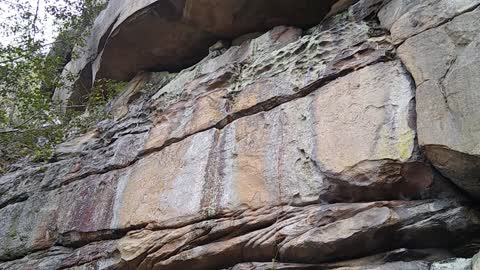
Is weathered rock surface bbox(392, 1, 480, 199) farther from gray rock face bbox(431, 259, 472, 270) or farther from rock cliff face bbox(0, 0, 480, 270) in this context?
gray rock face bbox(431, 259, 472, 270)

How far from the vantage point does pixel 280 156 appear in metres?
5.76

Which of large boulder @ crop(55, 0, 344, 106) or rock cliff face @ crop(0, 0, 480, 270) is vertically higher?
large boulder @ crop(55, 0, 344, 106)

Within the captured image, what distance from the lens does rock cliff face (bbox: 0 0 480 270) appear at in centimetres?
450

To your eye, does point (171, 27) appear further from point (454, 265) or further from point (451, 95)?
point (454, 265)

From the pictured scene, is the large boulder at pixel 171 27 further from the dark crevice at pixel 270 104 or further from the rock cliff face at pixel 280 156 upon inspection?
the dark crevice at pixel 270 104

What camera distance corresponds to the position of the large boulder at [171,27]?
837 cm

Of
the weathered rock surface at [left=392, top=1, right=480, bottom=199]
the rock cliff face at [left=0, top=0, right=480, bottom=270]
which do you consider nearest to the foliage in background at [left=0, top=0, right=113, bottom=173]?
the rock cliff face at [left=0, top=0, right=480, bottom=270]

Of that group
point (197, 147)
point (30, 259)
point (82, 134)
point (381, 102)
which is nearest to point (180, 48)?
point (82, 134)

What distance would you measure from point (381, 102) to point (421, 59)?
0.62 meters

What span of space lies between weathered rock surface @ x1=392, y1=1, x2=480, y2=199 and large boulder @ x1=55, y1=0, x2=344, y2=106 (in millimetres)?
3311

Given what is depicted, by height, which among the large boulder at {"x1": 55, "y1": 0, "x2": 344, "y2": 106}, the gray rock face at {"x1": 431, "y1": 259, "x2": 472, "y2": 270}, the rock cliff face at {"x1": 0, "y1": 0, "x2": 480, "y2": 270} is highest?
the large boulder at {"x1": 55, "y1": 0, "x2": 344, "y2": 106}

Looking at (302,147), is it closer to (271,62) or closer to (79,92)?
(271,62)

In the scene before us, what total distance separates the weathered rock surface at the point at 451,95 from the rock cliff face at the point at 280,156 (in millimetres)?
13

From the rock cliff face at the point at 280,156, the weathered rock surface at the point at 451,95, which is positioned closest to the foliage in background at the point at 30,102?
the rock cliff face at the point at 280,156
